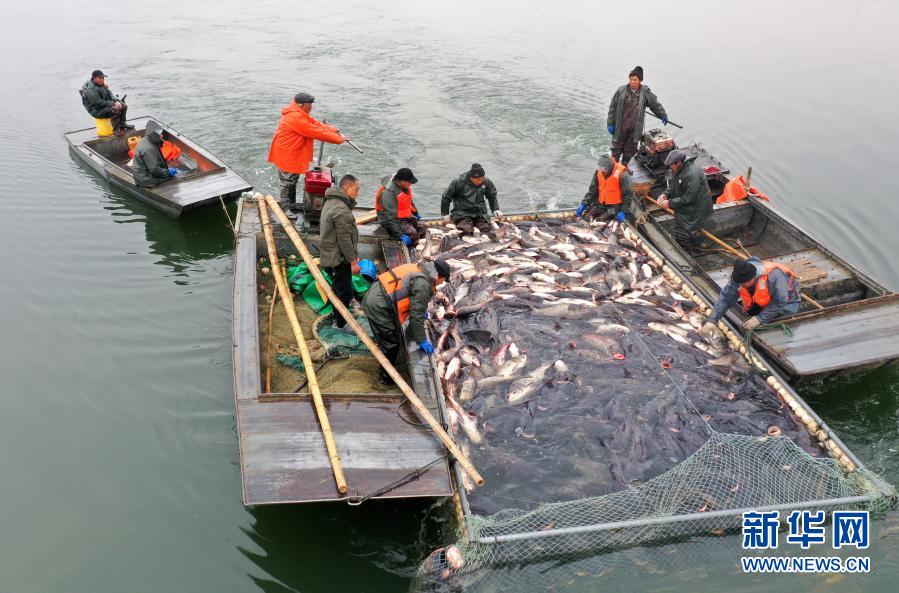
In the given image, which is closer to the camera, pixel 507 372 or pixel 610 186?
pixel 507 372

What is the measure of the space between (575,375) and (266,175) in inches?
400

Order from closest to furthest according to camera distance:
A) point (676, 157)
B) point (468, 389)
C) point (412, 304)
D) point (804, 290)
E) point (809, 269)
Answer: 1. point (412, 304)
2. point (468, 389)
3. point (804, 290)
4. point (809, 269)
5. point (676, 157)

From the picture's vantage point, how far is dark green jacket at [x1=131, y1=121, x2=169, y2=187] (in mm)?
12469

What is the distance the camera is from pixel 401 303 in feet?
24.7

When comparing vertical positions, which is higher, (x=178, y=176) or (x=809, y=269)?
(x=178, y=176)

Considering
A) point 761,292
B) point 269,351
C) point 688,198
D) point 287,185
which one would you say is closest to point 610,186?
point 688,198

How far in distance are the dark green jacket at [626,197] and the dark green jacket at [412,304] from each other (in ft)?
16.0

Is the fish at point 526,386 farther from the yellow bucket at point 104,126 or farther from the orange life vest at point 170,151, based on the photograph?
the yellow bucket at point 104,126

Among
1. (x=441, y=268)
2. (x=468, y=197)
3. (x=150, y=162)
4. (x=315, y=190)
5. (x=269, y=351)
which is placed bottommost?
(x=269, y=351)

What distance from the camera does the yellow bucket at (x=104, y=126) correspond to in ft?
47.9

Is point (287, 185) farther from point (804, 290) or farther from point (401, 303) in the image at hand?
point (804, 290)

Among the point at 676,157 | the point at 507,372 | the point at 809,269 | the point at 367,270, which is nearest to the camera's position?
the point at 507,372

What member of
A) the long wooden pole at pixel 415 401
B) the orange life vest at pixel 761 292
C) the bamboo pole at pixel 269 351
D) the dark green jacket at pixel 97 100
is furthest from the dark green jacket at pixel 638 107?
the dark green jacket at pixel 97 100

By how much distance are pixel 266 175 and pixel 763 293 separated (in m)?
11.4
